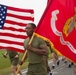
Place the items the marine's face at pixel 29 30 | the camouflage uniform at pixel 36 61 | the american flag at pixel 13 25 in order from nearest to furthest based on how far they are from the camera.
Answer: the camouflage uniform at pixel 36 61 → the marine's face at pixel 29 30 → the american flag at pixel 13 25

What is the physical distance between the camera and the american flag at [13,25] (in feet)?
30.1

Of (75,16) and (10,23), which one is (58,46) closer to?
(75,16)

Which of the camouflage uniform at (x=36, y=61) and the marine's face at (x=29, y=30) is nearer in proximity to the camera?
the camouflage uniform at (x=36, y=61)

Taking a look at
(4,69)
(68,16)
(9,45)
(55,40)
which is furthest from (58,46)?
(4,69)

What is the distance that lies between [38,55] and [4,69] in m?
6.68

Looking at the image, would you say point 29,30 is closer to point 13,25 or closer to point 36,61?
point 36,61

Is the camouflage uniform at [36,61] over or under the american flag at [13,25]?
under

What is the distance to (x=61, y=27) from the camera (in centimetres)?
774

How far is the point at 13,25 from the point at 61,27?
2031mm

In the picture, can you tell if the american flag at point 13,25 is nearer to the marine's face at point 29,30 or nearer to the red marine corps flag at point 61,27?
Result: the marine's face at point 29,30

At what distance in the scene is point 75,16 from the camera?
774cm

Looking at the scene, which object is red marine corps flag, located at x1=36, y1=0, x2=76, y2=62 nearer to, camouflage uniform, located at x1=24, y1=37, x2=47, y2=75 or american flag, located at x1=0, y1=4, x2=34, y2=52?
camouflage uniform, located at x1=24, y1=37, x2=47, y2=75

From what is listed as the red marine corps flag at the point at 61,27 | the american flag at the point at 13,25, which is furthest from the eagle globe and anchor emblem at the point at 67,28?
the american flag at the point at 13,25

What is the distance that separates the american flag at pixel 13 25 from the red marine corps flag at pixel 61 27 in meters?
1.49
